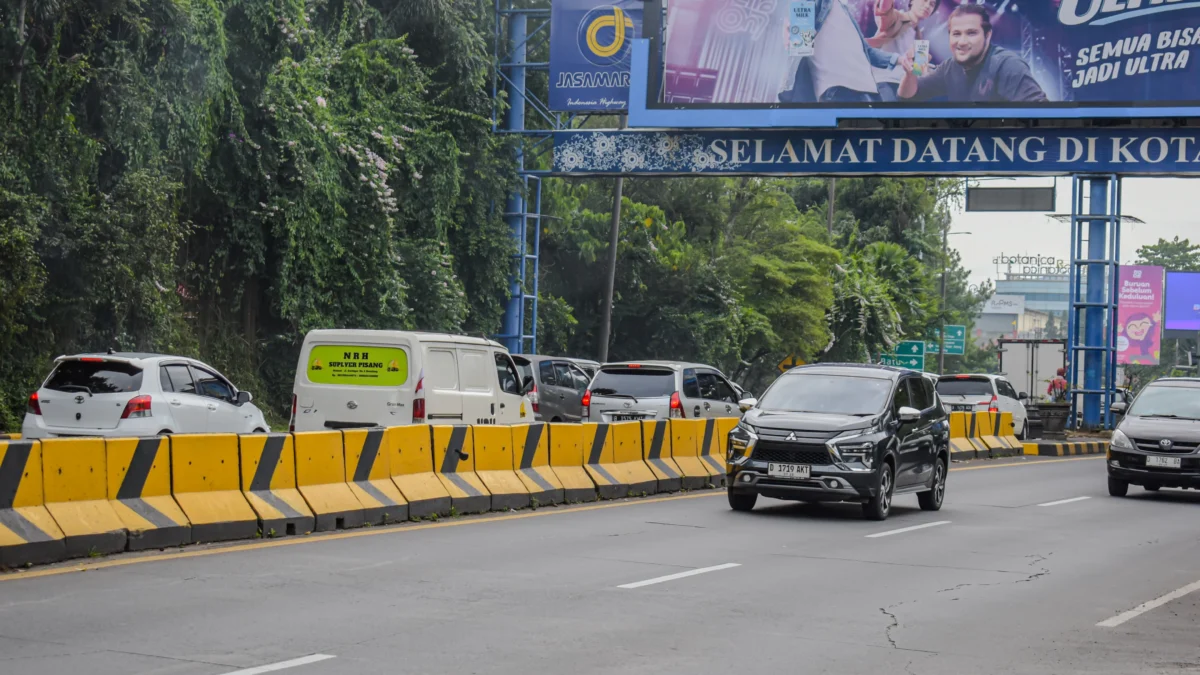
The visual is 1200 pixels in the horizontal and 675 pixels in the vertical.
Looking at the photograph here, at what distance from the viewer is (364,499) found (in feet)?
46.1

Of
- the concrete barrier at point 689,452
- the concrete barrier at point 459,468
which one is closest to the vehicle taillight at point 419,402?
the concrete barrier at point 459,468

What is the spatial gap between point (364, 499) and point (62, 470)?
3539 millimetres

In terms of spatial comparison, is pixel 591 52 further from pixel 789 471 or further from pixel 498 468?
pixel 789 471

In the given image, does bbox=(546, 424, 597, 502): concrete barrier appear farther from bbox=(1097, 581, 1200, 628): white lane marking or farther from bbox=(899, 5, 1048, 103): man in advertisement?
bbox=(899, 5, 1048, 103): man in advertisement

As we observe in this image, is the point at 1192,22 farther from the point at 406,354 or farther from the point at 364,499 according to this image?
the point at 364,499

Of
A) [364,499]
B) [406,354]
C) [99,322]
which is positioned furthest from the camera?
[99,322]

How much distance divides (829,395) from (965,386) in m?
19.2

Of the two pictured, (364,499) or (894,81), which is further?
(894,81)

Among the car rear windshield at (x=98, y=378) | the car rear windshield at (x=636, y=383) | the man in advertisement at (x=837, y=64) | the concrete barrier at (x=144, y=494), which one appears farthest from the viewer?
the man in advertisement at (x=837, y=64)

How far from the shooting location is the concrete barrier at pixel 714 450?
66.9 ft

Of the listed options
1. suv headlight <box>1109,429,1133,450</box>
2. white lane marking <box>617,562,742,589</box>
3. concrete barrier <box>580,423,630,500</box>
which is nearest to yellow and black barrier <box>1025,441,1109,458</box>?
suv headlight <box>1109,429,1133,450</box>

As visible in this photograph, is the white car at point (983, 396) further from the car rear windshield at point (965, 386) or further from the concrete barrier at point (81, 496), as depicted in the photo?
the concrete barrier at point (81, 496)

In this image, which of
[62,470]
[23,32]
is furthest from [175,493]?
[23,32]

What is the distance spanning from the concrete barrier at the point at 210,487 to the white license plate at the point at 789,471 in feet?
18.8
